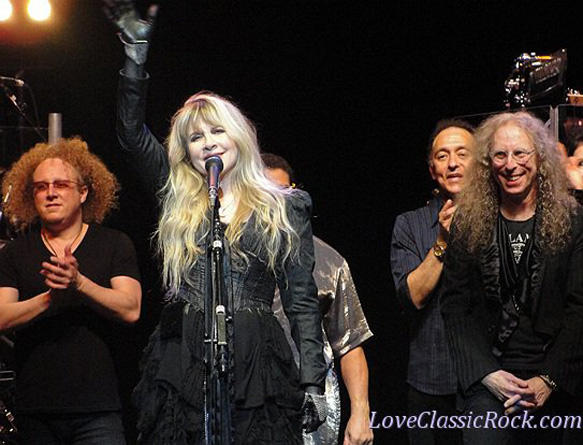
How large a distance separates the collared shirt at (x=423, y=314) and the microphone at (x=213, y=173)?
1726 millimetres

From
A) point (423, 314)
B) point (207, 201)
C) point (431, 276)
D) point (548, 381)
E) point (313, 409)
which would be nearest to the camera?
point (313, 409)

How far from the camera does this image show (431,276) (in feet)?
15.8

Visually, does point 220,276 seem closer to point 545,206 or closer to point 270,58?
point 545,206

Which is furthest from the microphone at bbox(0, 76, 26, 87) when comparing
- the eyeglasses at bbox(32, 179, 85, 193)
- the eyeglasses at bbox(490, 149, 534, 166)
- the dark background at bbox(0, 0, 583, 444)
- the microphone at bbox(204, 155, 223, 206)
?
the microphone at bbox(204, 155, 223, 206)

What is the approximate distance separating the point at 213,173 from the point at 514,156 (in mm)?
1579

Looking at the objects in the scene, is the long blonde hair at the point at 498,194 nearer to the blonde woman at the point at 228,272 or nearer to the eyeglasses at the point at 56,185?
the blonde woman at the point at 228,272

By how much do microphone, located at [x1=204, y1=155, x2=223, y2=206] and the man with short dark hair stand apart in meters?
1.57

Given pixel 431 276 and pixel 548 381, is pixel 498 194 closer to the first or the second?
pixel 431 276

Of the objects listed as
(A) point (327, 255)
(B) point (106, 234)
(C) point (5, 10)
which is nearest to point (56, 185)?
(B) point (106, 234)

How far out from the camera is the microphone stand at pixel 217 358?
3.04 meters

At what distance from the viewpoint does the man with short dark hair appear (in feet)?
15.7

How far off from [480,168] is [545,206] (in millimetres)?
344

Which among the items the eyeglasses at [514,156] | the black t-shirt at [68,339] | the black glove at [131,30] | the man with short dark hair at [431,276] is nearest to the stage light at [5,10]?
the black t-shirt at [68,339]

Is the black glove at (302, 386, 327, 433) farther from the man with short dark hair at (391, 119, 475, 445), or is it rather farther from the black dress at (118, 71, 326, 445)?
the man with short dark hair at (391, 119, 475, 445)
